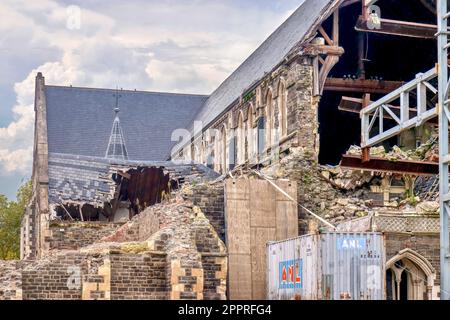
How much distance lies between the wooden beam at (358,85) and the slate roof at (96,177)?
6.00 metres

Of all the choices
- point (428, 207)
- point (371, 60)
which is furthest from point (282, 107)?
point (428, 207)

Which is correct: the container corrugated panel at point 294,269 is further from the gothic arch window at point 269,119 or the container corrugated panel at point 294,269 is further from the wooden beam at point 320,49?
the gothic arch window at point 269,119

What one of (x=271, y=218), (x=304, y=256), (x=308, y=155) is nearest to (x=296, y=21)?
(x=308, y=155)

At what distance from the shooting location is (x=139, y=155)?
5588 cm

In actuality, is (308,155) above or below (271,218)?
above

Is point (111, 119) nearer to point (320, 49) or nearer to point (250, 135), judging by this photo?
point (250, 135)

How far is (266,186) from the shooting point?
98.6 feet

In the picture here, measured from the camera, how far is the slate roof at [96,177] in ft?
132

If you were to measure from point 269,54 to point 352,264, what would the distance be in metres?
18.2

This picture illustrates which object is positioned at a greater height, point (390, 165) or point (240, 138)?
point (240, 138)

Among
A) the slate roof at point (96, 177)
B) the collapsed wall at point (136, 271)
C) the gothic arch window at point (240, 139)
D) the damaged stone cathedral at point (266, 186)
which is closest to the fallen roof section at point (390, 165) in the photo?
the damaged stone cathedral at point (266, 186)

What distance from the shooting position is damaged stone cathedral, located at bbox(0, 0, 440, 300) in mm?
26484
